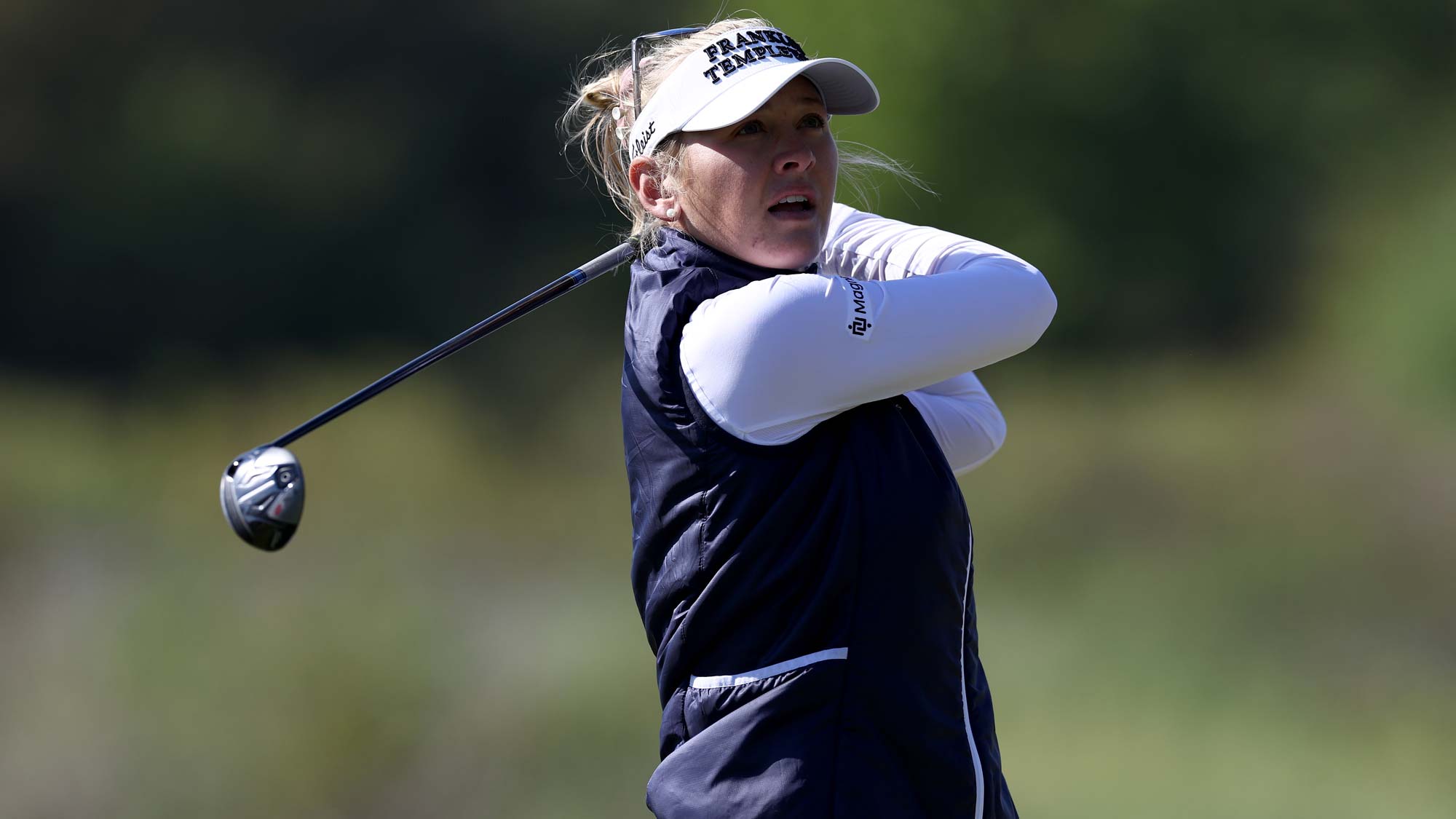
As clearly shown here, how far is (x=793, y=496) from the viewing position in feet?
3.22

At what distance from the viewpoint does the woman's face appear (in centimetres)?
109

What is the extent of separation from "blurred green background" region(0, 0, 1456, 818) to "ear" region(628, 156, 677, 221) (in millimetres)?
2149

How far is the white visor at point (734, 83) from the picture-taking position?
1.06 meters

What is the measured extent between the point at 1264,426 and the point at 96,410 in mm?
3141

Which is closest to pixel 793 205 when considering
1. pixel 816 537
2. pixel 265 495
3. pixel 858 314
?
pixel 858 314

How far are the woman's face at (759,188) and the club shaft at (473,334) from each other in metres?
0.17

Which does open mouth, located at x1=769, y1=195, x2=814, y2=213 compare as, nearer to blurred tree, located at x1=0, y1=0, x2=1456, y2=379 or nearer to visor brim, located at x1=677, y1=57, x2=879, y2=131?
visor brim, located at x1=677, y1=57, x2=879, y2=131

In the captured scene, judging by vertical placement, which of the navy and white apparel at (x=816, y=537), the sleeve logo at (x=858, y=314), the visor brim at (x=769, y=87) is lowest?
the navy and white apparel at (x=816, y=537)

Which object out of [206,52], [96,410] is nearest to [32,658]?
[96,410]

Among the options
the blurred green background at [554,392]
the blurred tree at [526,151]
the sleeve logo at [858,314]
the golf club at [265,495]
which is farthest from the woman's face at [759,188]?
the blurred tree at [526,151]

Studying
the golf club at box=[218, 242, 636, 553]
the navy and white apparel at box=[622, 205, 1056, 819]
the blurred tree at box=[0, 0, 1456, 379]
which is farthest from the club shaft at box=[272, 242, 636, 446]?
the blurred tree at box=[0, 0, 1456, 379]

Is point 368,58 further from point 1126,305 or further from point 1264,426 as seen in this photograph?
point 1264,426

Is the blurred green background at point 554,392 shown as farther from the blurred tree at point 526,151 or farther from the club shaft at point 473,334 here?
the club shaft at point 473,334

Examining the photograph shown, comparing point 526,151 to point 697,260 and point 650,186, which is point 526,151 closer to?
point 650,186
